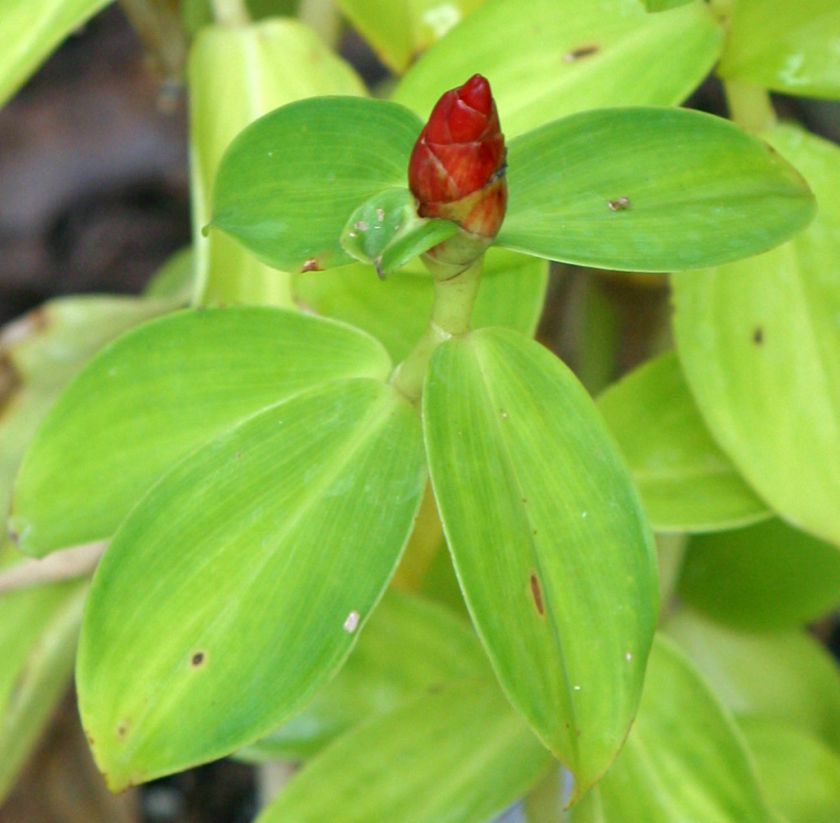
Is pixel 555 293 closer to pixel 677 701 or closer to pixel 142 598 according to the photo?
pixel 677 701

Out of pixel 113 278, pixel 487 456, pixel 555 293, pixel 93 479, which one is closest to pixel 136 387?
pixel 93 479

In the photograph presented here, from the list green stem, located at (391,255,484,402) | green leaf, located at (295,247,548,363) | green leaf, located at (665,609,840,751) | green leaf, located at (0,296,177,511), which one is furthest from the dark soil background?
green stem, located at (391,255,484,402)

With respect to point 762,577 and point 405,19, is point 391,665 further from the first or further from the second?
point 405,19

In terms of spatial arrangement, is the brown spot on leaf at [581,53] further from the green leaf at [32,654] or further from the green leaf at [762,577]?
the green leaf at [32,654]

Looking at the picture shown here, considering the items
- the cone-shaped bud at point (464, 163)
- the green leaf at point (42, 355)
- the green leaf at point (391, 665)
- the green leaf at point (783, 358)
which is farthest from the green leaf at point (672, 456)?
the green leaf at point (42, 355)

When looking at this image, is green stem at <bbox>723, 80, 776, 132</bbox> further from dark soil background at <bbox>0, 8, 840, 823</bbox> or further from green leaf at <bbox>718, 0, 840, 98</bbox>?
dark soil background at <bbox>0, 8, 840, 823</bbox>

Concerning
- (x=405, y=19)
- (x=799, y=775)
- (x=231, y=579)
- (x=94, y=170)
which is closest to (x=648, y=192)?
(x=231, y=579)
